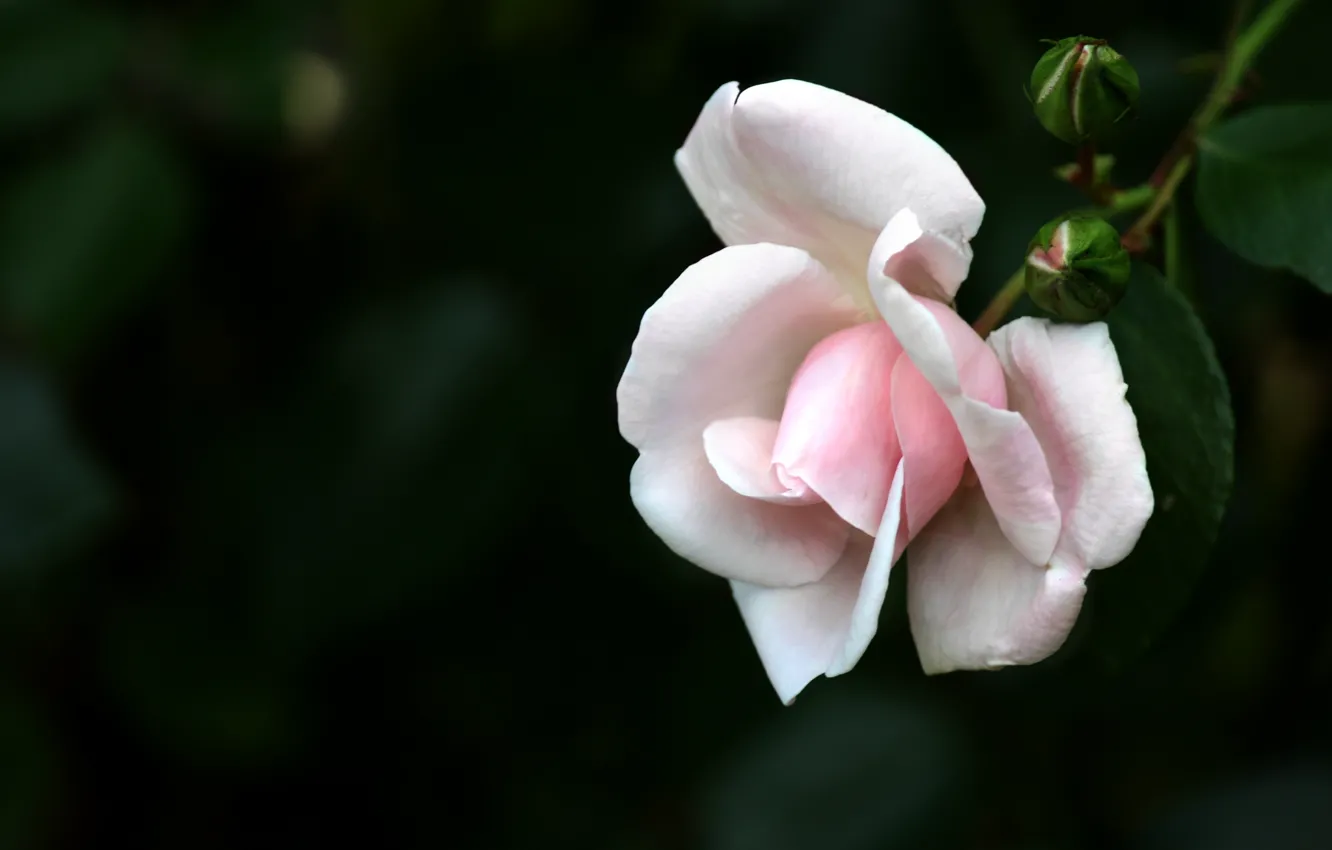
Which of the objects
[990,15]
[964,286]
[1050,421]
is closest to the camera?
[1050,421]

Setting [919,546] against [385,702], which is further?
[385,702]

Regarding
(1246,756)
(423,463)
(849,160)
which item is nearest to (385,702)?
(423,463)

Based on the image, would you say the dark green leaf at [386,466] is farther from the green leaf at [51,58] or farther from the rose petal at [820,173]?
the rose petal at [820,173]

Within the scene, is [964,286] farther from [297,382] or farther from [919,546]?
[297,382]

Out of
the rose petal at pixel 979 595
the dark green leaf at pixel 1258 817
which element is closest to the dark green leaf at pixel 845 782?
the dark green leaf at pixel 1258 817

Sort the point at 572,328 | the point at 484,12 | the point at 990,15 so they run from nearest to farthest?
the point at 990,15 < the point at 572,328 < the point at 484,12

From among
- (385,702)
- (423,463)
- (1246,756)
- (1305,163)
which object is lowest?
(1246,756)

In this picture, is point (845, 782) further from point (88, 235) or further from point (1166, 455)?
point (88, 235)
